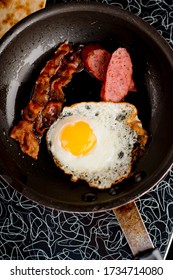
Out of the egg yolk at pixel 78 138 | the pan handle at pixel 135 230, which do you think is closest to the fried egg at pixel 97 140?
the egg yolk at pixel 78 138

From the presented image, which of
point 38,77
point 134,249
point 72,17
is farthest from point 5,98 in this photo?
point 134,249

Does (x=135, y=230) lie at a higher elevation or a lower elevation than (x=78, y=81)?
lower

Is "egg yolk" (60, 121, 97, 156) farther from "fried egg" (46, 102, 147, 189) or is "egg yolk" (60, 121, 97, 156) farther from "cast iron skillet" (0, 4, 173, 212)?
"cast iron skillet" (0, 4, 173, 212)

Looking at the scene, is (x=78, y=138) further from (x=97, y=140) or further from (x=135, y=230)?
(x=135, y=230)

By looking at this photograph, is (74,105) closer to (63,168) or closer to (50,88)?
(50,88)

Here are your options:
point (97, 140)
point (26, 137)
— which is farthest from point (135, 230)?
point (26, 137)

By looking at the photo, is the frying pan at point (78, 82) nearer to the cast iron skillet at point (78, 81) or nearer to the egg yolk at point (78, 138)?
the cast iron skillet at point (78, 81)

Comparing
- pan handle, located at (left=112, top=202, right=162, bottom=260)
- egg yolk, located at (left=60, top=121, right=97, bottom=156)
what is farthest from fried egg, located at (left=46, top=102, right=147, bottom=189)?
pan handle, located at (left=112, top=202, right=162, bottom=260)
